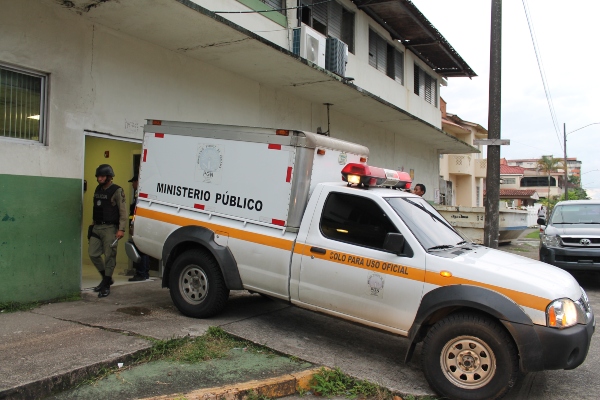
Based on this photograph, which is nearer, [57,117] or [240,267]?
[240,267]

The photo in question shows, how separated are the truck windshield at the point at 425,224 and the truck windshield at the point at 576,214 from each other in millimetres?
6147

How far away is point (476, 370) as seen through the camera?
4.16 meters

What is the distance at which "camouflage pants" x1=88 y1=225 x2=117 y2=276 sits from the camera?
700 cm

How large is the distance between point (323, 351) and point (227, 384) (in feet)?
4.35

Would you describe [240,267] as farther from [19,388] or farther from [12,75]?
[12,75]

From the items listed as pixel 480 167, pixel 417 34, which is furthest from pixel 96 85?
pixel 480 167

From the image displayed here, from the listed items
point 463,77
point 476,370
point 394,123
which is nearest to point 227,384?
point 476,370

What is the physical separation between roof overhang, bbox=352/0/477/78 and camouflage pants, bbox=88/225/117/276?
368 inches

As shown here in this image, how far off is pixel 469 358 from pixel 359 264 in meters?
1.28

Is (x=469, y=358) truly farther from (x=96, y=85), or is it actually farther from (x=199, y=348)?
(x=96, y=85)

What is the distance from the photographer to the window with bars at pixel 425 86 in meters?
18.0

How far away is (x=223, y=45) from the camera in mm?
7770

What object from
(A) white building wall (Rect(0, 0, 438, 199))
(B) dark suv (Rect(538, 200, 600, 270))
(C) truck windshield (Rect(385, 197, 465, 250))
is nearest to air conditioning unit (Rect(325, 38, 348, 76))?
(A) white building wall (Rect(0, 0, 438, 199))

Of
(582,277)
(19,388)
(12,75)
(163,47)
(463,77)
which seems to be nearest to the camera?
(19,388)
